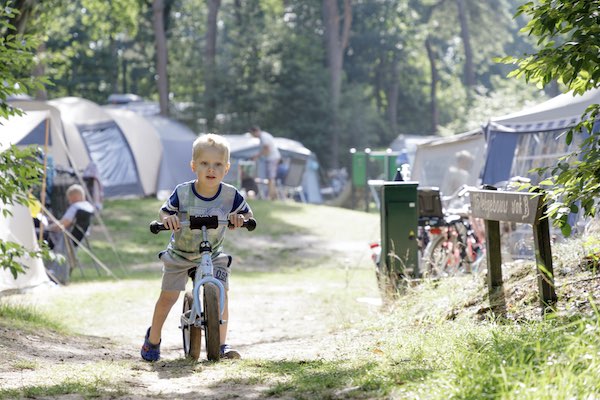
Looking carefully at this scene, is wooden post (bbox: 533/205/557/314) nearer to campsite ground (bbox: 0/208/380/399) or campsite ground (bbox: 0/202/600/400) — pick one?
campsite ground (bbox: 0/202/600/400)

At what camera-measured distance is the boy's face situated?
654cm

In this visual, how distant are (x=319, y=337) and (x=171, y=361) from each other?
2190mm

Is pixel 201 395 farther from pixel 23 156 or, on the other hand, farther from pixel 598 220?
pixel 598 220

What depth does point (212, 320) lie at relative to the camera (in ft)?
21.1

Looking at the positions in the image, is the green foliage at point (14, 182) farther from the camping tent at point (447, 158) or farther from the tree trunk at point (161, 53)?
the tree trunk at point (161, 53)

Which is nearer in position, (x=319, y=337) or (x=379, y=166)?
(x=319, y=337)

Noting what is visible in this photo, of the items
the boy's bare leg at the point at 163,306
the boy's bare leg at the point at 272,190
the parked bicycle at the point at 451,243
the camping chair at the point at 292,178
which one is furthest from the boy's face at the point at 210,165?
the camping chair at the point at 292,178

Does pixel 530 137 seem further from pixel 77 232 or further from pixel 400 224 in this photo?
pixel 77 232

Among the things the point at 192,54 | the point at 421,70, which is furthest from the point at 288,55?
the point at 421,70

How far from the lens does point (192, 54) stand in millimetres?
48969

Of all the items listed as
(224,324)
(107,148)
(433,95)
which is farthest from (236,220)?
(433,95)

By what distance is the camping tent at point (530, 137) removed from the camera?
42.9ft

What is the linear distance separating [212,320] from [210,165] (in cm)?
90

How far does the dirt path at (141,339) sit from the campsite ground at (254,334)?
11 mm
